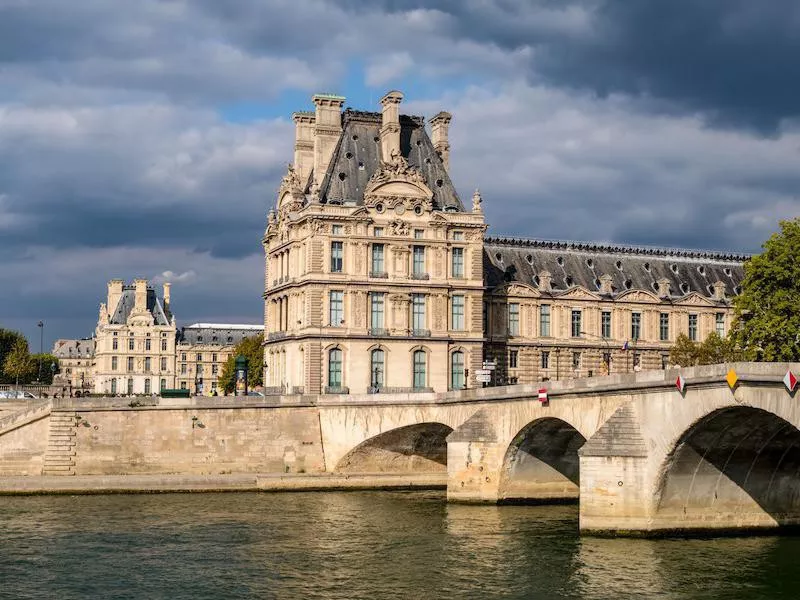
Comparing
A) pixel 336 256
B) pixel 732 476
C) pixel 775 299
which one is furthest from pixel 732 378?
pixel 336 256

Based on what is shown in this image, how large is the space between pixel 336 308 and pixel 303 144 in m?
16.4

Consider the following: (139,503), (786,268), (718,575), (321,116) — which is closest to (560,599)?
(718,575)

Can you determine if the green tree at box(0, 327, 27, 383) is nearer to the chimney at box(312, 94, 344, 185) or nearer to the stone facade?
the stone facade

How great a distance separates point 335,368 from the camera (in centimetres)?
9138

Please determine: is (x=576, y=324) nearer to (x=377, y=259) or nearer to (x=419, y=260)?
(x=419, y=260)

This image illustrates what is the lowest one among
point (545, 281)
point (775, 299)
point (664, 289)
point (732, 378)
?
point (732, 378)

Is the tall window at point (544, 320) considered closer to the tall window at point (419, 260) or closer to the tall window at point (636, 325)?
the tall window at point (636, 325)

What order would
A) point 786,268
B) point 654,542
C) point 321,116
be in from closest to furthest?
1. point 654,542
2. point 786,268
3. point 321,116

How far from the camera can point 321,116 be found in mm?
97812

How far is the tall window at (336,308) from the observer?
91438mm

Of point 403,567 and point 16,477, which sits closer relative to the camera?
point 403,567

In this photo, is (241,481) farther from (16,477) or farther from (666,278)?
(666,278)

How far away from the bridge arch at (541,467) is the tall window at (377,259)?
2980cm

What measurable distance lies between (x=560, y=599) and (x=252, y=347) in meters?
99.8
